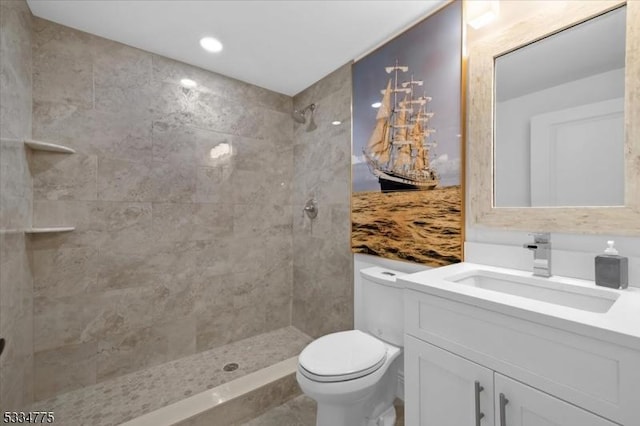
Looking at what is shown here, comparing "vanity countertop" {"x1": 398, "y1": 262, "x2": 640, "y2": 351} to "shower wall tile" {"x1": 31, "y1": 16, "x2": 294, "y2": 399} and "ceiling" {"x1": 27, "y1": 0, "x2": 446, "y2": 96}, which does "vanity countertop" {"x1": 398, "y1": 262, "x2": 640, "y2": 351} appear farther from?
"shower wall tile" {"x1": 31, "y1": 16, "x2": 294, "y2": 399}

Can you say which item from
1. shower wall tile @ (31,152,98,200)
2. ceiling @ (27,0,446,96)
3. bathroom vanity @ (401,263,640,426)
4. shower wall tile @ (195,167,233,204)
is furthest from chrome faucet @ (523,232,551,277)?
shower wall tile @ (31,152,98,200)

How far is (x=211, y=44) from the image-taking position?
1900 mm

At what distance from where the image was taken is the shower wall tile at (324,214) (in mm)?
2121

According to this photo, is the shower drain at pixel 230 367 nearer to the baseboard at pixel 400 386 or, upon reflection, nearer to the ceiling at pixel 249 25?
the baseboard at pixel 400 386

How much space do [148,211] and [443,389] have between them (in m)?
2.04

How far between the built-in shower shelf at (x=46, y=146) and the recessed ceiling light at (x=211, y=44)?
42.5 inches

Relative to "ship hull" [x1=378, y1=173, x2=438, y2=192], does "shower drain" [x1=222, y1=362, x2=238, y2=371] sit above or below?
below

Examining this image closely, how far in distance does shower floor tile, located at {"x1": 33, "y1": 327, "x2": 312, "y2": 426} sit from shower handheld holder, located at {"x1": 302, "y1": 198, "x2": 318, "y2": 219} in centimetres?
109

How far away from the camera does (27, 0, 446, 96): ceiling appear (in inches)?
61.0

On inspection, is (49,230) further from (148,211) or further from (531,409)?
(531,409)

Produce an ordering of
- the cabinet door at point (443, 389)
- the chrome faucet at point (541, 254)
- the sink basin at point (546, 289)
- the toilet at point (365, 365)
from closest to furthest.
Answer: the cabinet door at point (443, 389) → the sink basin at point (546, 289) → the chrome faucet at point (541, 254) → the toilet at point (365, 365)

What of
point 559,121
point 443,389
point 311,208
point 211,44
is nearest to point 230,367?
point 311,208

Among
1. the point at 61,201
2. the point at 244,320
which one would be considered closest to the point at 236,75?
the point at 61,201

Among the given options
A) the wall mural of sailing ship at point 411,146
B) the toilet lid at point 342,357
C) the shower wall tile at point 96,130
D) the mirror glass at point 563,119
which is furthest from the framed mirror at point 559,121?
the shower wall tile at point 96,130
